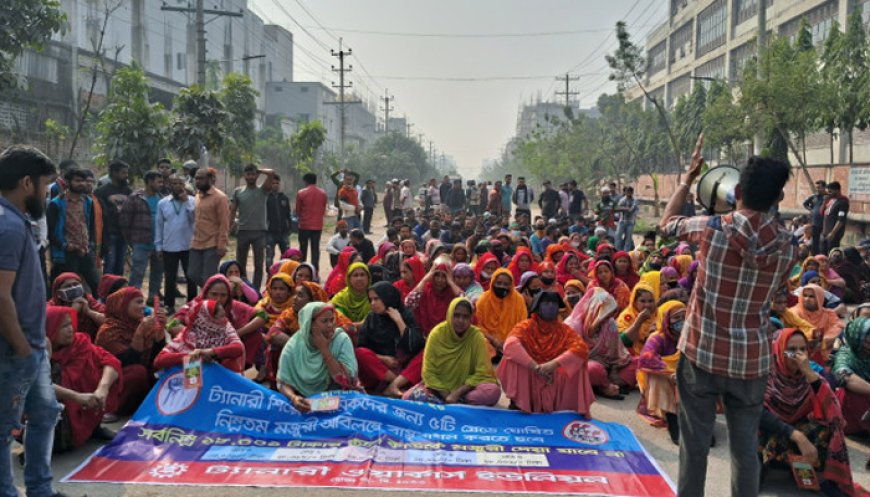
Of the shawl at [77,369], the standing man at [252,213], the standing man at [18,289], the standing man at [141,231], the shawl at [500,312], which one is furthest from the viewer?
the standing man at [252,213]

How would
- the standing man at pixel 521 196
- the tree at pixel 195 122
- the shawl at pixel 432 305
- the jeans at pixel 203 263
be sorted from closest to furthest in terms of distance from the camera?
1. the shawl at pixel 432 305
2. the jeans at pixel 203 263
3. the tree at pixel 195 122
4. the standing man at pixel 521 196

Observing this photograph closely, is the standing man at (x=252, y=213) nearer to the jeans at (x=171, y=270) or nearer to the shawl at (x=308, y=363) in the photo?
the jeans at (x=171, y=270)

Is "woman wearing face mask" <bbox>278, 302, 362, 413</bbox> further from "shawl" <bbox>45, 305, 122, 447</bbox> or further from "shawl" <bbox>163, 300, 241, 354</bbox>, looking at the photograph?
"shawl" <bbox>45, 305, 122, 447</bbox>

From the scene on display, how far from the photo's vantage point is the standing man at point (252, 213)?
9.10 meters

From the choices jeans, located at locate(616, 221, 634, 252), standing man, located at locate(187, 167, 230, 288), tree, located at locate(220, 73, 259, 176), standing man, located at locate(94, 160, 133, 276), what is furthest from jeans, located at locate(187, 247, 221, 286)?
tree, located at locate(220, 73, 259, 176)

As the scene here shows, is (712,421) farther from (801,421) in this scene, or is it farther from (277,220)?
(277,220)

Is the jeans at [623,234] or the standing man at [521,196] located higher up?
the standing man at [521,196]

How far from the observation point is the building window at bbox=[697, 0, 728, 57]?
128 feet

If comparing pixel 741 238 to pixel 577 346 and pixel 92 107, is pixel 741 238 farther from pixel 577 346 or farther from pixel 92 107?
pixel 92 107

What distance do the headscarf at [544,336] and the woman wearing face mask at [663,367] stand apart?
0.46 metres

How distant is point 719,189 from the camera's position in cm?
344

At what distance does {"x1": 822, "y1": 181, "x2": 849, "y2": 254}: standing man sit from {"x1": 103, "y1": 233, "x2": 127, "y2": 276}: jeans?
407 inches

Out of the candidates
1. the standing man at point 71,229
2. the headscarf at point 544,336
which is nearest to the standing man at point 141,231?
the standing man at point 71,229

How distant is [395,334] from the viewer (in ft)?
20.1
